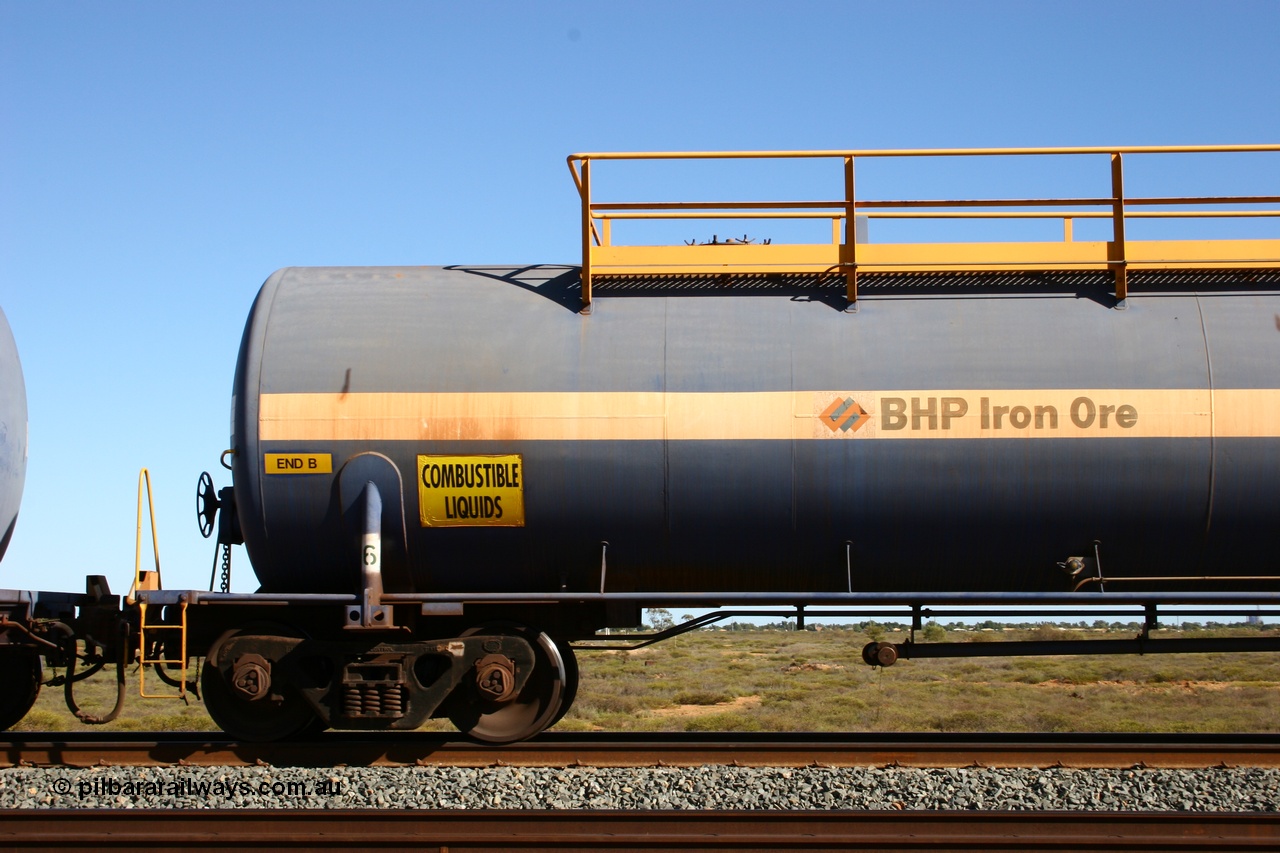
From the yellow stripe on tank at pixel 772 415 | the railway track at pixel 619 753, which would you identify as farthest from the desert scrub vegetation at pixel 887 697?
the yellow stripe on tank at pixel 772 415

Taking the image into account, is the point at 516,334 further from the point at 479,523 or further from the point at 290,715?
the point at 290,715

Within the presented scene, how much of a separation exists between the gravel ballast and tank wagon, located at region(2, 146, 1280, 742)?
591 millimetres

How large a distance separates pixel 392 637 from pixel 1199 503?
6576 millimetres

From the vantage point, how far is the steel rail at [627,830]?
6.63m

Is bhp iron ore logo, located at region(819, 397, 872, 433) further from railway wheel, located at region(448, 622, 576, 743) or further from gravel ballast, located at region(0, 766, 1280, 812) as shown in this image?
railway wheel, located at region(448, 622, 576, 743)

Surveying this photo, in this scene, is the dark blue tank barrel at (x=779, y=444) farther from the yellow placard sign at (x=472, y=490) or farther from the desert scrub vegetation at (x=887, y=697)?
the desert scrub vegetation at (x=887, y=697)

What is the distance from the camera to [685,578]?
892cm

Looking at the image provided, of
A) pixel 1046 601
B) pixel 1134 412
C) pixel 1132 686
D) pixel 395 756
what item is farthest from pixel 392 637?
pixel 1132 686

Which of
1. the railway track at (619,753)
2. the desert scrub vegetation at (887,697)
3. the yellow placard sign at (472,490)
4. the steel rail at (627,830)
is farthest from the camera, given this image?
the desert scrub vegetation at (887,697)

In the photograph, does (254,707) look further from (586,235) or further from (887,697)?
(887,697)

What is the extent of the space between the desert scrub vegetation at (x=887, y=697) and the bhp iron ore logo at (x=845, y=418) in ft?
19.4

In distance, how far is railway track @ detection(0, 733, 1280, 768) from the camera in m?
8.88

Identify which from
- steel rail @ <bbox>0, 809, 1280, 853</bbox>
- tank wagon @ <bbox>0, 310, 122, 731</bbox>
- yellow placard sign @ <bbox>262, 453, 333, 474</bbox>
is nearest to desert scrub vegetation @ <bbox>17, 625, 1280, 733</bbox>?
tank wagon @ <bbox>0, 310, 122, 731</bbox>

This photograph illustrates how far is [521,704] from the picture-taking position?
9.23 metres
